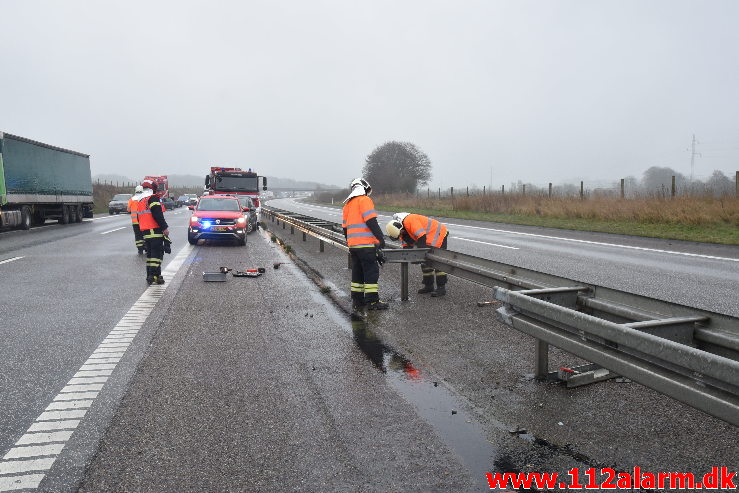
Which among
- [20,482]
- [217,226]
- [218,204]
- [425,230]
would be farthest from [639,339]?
[218,204]

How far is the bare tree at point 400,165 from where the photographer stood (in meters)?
82.9

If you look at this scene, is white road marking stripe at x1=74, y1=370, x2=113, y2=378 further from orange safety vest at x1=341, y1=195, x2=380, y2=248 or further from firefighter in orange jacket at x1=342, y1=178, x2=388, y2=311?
orange safety vest at x1=341, y1=195, x2=380, y2=248

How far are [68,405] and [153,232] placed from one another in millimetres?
6417

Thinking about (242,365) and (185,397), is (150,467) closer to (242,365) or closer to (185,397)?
(185,397)

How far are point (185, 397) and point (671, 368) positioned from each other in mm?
3278

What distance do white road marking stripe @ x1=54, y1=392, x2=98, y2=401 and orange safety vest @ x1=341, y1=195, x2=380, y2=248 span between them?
3.94 metres

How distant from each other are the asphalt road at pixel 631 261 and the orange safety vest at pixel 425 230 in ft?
9.15

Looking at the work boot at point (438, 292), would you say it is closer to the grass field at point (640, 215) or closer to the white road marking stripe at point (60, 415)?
the white road marking stripe at point (60, 415)

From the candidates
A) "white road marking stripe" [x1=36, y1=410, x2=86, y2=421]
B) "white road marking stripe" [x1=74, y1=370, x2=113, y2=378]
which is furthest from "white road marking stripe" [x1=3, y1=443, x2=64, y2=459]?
"white road marking stripe" [x1=74, y1=370, x2=113, y2=378]

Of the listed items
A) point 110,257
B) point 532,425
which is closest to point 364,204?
point 532,425

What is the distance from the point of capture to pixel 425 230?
842 centimetres

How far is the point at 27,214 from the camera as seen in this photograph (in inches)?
928

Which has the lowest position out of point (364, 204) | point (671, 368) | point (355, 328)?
point (355, 328)

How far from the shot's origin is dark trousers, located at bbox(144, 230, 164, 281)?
9672mm
